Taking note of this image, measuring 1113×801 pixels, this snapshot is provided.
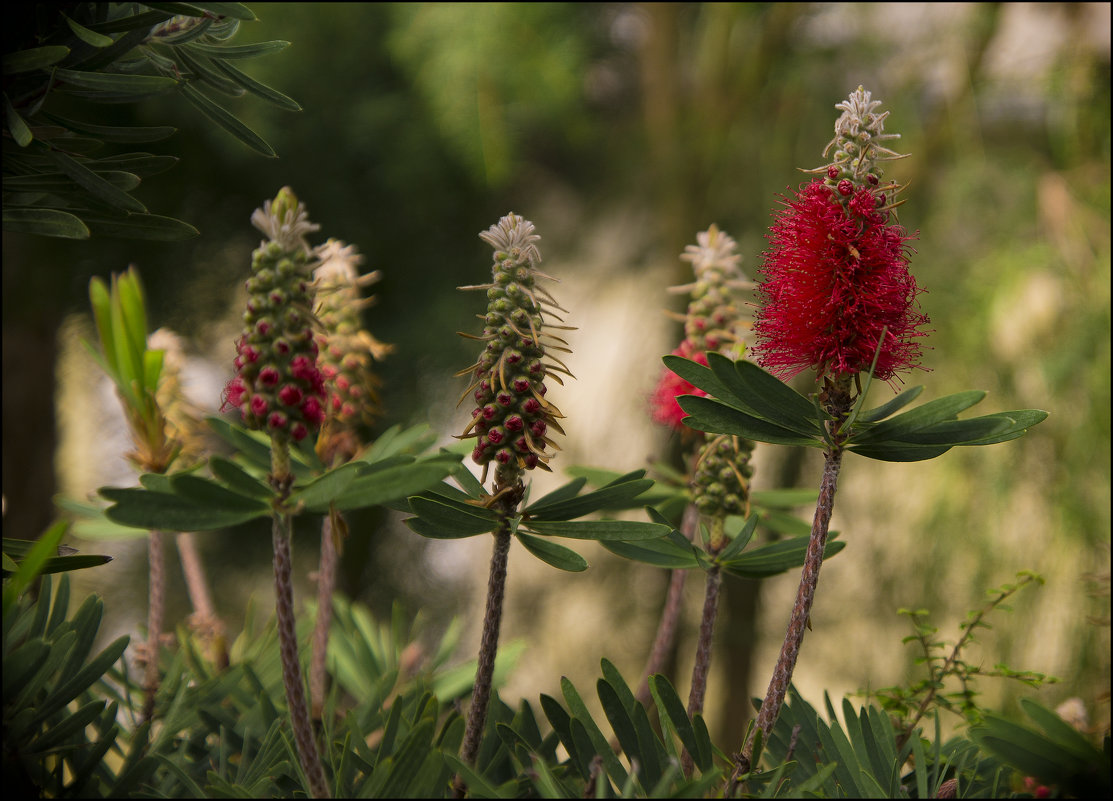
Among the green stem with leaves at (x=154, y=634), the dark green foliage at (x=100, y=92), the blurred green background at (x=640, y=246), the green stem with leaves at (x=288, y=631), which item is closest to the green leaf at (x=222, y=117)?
the dark green foliage at (x=100, y=92)

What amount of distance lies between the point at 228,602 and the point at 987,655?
2.71ft

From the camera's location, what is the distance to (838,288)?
258 millimetres

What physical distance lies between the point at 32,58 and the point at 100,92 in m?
0.03

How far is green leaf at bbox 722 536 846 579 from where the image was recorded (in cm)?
30

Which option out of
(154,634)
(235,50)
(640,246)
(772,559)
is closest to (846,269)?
(772,559)

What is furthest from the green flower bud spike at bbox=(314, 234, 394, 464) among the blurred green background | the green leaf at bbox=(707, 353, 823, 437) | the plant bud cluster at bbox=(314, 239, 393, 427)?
the blurred green background

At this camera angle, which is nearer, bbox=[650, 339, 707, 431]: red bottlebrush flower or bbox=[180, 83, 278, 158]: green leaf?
bbox=[180, 83, 278, 158]: green leaf

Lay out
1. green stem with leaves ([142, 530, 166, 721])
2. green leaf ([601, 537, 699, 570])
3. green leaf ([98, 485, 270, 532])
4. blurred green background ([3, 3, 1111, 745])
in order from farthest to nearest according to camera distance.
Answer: blurred green background ([3, 3, 1111, 745]) < green stem with leaves ([142, 530, 166, 721]) < green leaf ([601, 537, 699, 570]) < green leaf ([98, 485, 270, 532])

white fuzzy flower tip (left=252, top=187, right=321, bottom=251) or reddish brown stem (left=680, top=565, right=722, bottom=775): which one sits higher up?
white fuzzy flower tip (left=252, top=187, right=321, bottom=251)

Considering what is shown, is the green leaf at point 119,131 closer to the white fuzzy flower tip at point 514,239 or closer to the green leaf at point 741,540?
the white fuzzy flower tip at point 514,239

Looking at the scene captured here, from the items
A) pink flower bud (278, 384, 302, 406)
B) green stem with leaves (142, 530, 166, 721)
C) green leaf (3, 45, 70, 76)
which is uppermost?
green leaf (3, 45, 70, 76)

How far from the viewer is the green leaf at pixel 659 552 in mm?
285

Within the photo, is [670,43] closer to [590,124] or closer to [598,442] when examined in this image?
[590,124]

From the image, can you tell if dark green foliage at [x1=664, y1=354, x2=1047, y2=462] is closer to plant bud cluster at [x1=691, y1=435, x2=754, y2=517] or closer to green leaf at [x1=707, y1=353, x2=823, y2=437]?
green leaf at [x1=707, y1=353, x2=823, y2=437]
